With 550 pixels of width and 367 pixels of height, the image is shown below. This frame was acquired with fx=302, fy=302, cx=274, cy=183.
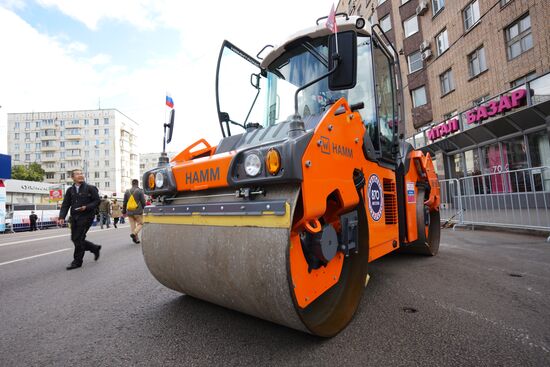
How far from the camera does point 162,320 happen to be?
2416 mm

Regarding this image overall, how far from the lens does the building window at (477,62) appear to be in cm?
1395

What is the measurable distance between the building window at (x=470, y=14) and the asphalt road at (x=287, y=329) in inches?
598

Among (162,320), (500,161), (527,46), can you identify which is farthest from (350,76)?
(527,46)

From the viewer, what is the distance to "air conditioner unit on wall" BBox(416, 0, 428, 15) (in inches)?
695

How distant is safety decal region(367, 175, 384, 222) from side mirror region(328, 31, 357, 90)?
838mm

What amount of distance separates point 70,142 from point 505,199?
3191 inches

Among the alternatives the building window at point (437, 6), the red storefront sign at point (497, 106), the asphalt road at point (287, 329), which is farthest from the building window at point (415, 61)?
the asphalt road at point (287, 329)

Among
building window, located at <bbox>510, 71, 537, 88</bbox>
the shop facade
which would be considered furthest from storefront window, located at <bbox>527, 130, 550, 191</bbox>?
building window, located at <bbox>510, 71, 537, 88</bbox>

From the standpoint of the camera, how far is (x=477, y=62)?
47.2ft

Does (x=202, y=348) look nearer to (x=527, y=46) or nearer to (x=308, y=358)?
(x=308, y=358)

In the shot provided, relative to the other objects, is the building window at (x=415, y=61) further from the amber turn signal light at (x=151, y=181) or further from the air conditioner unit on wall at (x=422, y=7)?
the amber turn signal light at (x=151, y=181)

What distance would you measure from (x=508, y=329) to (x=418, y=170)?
7.65 feet

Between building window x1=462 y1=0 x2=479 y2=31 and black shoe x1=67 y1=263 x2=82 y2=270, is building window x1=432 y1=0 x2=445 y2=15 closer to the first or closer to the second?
building window x1=462 y1=0 x2=479 y2=31

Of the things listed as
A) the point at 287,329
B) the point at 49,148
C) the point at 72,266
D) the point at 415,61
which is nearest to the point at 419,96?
the point at 415,61
